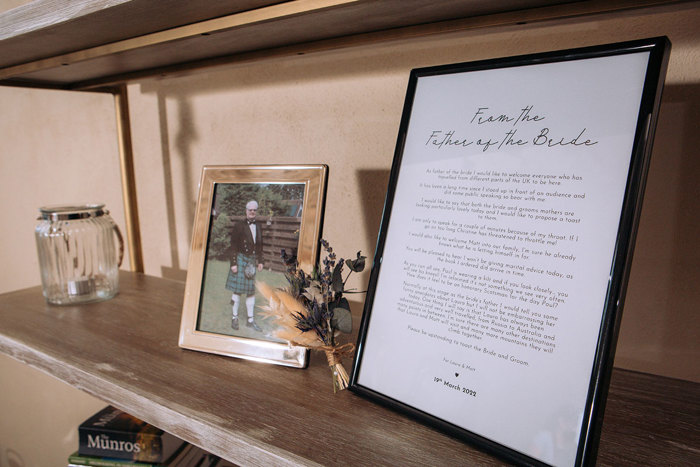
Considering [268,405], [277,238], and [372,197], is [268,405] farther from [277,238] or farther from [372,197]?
[372,197]

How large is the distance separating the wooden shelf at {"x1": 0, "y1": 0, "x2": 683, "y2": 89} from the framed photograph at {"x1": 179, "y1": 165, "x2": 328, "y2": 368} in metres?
0.18

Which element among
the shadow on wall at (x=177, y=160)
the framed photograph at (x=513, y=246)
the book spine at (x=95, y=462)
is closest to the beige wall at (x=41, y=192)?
the shadow on wall at (x=177, y=160)

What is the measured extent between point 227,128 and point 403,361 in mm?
616

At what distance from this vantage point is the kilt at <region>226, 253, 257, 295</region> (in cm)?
65

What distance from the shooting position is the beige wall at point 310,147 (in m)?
0.55

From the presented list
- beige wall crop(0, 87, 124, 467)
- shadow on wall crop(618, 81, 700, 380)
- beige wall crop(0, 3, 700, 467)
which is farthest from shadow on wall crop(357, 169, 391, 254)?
beige wall crop(0, 87, 124, 467)

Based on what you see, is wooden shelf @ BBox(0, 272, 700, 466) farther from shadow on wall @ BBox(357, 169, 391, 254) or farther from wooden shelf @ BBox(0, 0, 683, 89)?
wooden shelf @ BBox(0, 0, 683, 89)

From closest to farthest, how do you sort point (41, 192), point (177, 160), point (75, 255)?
point (75, 255) < point (177, 160) < point (41, 192)

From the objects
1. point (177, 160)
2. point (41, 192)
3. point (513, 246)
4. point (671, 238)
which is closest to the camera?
point (513, 246)

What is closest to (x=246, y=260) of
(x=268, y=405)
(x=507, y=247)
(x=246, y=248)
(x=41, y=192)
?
(x=246, y=248)

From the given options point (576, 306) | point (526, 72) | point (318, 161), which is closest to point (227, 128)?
point (318, 161)

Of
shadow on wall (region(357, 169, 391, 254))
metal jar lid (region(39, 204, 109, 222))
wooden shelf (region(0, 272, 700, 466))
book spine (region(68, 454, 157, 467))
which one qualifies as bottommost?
book spine (region(68, 454, 157, 467))

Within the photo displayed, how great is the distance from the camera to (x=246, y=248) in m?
0.65

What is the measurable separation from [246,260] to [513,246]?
0.37 m
